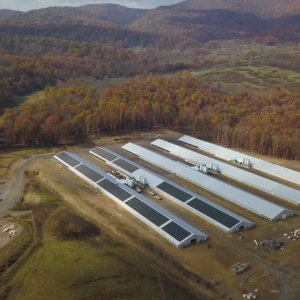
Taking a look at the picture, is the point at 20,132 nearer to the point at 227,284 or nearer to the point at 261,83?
the point at 227,284

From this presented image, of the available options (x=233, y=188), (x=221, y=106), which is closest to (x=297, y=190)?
(x=233, y=188)

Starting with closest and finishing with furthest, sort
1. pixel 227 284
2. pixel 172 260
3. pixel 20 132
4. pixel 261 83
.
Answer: pixel 227 284
pixel 172 260
pixel 20 132
pixel 261 83

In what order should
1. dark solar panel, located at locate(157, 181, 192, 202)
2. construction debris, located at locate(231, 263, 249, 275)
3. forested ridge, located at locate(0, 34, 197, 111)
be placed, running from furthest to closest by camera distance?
forested ridge, located at locate(0, 34, 197, 111)
dark solar panel, located at locate(157, 181, 192, 202)
construction debris, located at locate(231, 263, 249, 275)

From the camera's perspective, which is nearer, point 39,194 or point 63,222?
point 63,222

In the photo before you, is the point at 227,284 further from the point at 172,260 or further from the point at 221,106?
the point at 221,106

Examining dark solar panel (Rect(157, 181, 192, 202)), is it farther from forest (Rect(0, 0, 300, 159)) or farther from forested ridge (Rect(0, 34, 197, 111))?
forested ridge (Rect(0, 34, 197, 111))

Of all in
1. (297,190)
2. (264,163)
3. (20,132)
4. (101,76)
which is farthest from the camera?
(101,76)

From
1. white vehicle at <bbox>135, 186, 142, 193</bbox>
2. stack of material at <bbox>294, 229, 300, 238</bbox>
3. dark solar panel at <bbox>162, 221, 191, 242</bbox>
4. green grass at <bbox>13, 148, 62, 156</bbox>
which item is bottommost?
green grass at <bbox>13, 148, 62, 156</bbox>

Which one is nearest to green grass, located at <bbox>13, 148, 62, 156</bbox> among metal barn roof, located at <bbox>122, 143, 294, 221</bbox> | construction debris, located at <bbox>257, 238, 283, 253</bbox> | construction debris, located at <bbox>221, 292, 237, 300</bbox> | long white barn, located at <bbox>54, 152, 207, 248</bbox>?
long white barn, located at <bbox>54, 152, 207, 248</bbox>
